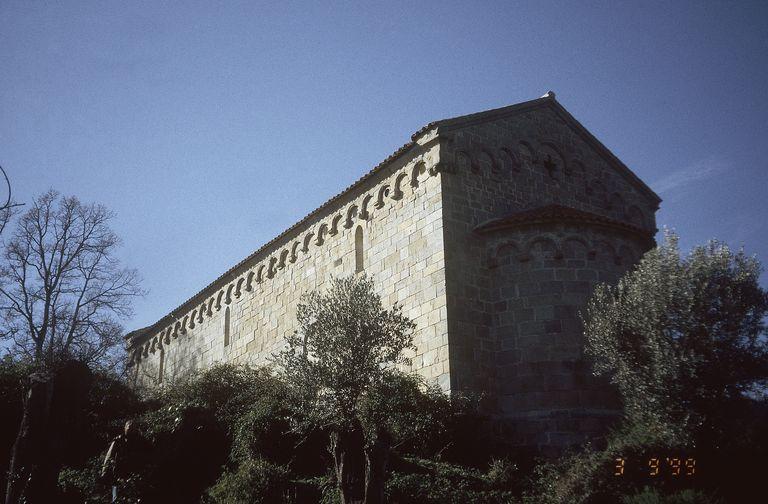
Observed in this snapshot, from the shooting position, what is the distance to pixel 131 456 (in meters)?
13.6

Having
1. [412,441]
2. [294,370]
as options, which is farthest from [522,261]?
[294,370]

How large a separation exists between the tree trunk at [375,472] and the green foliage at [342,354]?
90 centimetres

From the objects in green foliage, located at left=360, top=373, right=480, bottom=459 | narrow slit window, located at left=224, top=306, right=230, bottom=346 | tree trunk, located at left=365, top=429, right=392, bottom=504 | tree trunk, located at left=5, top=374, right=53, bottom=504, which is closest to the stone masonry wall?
narrow slit window, located at left=224, top=306, right=230, bottom=346

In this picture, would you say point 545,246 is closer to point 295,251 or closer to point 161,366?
point 295,251

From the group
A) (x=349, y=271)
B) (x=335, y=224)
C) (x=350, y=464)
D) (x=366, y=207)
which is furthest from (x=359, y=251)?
(x=350, y=464)

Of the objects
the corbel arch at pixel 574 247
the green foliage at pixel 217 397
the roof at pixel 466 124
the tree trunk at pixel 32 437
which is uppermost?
the roof at pixel 466 124

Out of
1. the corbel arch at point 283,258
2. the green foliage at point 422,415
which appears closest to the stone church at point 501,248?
the green foliage at point 422,415

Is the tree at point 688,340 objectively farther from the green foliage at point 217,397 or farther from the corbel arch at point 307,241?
the corbel arch at point 307,241

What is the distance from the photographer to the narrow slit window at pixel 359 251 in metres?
17.5

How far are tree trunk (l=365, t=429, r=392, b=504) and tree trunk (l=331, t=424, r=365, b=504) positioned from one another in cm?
17

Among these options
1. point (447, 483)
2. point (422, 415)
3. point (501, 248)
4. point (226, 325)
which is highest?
point (226, 325)

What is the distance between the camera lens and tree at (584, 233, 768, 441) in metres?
10.3

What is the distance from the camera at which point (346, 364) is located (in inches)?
448

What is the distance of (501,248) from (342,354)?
502 centimetres
